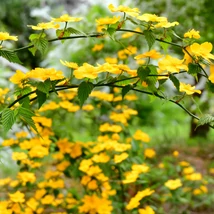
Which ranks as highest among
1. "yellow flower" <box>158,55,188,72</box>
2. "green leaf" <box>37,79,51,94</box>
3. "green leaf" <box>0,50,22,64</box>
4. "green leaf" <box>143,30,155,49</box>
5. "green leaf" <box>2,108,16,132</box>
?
"green leaf" <box>143,30,155,49</box>

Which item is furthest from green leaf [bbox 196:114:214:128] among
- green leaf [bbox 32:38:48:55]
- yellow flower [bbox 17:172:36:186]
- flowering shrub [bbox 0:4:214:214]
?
yellow flower [bbox 17:172:36:186]

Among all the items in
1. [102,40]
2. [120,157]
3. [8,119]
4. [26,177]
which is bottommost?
[26,177]

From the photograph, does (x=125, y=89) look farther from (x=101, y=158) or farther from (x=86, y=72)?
(x=101, y=158)

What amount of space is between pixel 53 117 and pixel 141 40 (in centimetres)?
70

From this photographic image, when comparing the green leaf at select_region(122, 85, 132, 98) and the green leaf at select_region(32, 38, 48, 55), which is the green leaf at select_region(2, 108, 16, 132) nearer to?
the green leaf at select_region(32, 38, 48, 55)

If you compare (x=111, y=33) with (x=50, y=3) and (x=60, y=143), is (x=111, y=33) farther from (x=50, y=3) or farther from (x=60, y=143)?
(x=50, y=3)

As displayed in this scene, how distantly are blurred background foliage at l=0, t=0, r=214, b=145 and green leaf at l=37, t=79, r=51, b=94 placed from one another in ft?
0.90

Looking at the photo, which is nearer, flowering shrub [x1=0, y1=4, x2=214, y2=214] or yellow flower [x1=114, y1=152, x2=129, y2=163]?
flowering shrub [x1=0, y1=4, x2=214, y2=214]

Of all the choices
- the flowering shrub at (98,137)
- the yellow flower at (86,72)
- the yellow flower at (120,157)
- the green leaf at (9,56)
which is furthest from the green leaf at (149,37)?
the yellow flower at (120,157)

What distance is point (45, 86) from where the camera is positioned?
0.93 m

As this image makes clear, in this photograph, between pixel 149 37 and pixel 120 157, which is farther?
pixel 120 157

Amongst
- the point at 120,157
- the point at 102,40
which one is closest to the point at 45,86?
the point at 120,157

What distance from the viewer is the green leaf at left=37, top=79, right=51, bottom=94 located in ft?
3.03

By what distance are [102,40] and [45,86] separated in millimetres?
1185
